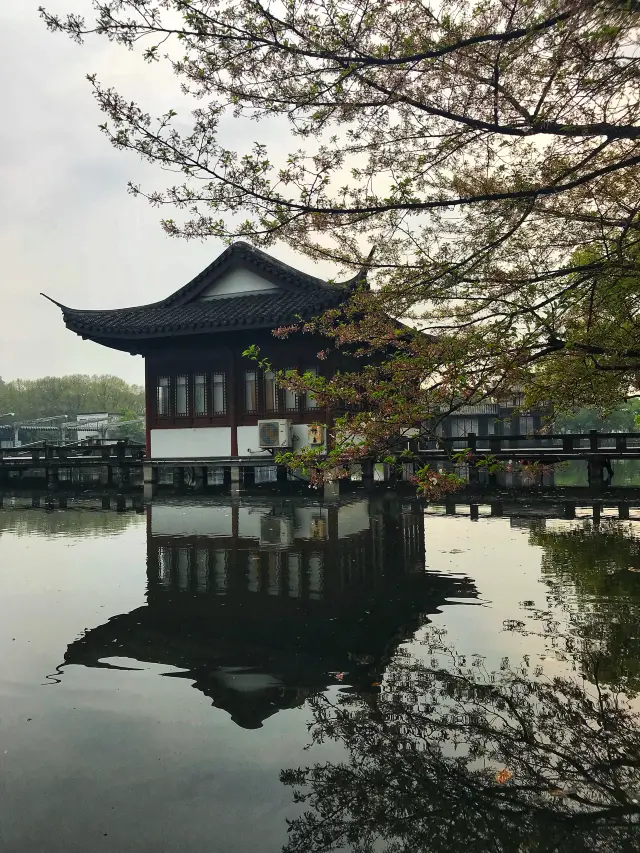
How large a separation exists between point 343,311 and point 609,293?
7.85 feet

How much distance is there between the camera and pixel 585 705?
4051 millimetres

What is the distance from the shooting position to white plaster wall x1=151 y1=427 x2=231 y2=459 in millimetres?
20766

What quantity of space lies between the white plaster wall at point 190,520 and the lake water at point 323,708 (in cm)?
367

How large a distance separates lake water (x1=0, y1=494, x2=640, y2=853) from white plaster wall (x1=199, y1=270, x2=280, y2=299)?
14.0 metres

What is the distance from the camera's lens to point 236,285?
70.6ft

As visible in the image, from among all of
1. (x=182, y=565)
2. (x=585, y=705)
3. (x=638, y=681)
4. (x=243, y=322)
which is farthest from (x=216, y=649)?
(x=243, y=322)

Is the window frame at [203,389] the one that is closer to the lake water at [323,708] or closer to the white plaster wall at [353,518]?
the white plaster wall at [353,518]

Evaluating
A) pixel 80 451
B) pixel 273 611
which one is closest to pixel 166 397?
pixel 80 451

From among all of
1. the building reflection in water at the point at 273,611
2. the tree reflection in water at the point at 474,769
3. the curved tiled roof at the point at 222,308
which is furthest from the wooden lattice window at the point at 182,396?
the tree reflection in water at the point at 474,769

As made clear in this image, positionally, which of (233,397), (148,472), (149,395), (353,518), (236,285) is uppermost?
(236,285)

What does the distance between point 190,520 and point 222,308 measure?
8.76m

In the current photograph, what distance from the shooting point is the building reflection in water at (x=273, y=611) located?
465 cm

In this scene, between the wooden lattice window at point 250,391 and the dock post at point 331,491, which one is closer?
the dock post at point 331,491

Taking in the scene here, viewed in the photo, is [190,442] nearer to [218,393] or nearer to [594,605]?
[218,393]
